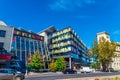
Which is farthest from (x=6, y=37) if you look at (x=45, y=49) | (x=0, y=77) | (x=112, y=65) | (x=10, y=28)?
(x=112, y=65)

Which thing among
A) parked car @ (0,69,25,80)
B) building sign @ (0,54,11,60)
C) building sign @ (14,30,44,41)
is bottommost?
parked car @ (0,69,25,80)

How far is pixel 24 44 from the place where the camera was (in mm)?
90938

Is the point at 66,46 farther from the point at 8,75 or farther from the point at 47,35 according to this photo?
the point at 8,75

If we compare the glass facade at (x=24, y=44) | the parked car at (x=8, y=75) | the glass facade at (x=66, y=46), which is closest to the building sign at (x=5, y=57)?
the glass facade at (x=24, y=44)

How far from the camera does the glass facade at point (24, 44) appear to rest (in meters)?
85.3

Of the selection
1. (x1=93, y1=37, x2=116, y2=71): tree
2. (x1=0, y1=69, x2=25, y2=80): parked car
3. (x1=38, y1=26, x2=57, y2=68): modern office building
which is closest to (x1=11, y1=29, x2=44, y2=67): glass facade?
(x1=38, y1=26, x2=57, y2=68): modern office building

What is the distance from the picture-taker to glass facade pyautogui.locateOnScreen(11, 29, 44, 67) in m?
85.3

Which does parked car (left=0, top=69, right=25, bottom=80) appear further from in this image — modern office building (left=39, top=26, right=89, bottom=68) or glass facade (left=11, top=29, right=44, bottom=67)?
modern office building (left=39, top=26, right=89, bottom=68)

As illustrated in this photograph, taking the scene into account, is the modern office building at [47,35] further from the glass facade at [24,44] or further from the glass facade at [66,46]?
the glass facade at [24,44]

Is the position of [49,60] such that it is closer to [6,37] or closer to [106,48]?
[106,48]

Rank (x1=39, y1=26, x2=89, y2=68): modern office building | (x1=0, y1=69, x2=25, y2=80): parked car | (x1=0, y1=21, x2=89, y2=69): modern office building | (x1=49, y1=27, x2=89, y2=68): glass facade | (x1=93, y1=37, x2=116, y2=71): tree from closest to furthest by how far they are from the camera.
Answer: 1. (x1=0, y1=69, x2=25, y2=80): parked car
2. (x1=93, y1=37, x2=116, y2=71): tree
3. (x1=0, y1=21, x2=89, y2=69): modern office building
4. (x1=49, y1=27, x2=89, y2=68): glass facade
5. (x1=39, y1=26, x2=89, y2=68): modern office building

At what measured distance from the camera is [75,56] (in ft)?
336

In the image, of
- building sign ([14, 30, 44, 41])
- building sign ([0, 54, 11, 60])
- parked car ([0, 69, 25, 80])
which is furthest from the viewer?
building sign ([14, 30, 44, 41])

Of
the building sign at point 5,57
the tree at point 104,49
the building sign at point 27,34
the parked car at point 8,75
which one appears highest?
the building sign at point 27,34
